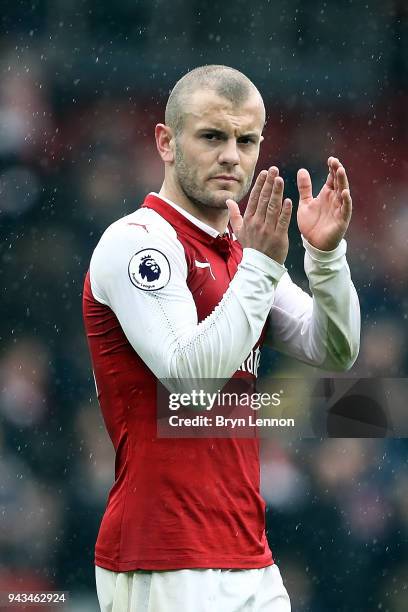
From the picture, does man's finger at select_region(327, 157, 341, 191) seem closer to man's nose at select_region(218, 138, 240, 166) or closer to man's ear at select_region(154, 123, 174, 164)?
man's nose at select_region(218, 138, 240, 166)

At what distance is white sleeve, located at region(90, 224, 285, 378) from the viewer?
223cm

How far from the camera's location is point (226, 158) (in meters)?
2.46

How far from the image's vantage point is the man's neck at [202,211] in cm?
255

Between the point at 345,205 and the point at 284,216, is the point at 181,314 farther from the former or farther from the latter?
the point at 345,205

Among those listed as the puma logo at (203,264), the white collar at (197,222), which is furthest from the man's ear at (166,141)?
the puma logo at (203,264)

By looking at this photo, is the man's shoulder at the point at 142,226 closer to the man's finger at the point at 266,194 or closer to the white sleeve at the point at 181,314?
the white sleeve at the point at 181,314

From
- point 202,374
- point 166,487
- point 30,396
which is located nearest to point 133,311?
point 202,374

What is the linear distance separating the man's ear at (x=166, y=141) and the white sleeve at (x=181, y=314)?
0.96 feet

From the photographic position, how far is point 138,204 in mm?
5285

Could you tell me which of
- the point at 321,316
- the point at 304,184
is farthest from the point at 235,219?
the point at 321,316

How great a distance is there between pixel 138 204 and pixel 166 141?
2.67 metres

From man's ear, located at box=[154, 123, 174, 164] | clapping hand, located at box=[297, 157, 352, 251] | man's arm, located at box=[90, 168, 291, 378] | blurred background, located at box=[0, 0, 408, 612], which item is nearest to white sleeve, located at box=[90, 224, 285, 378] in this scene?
man's arm, located at box=[90, 168, 291, 378]

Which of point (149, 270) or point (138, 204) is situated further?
point (138, 204)

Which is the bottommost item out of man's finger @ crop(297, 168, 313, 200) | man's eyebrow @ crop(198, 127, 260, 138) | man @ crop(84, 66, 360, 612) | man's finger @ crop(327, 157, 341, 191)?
man @ crop(84, 66, 360, 612)
